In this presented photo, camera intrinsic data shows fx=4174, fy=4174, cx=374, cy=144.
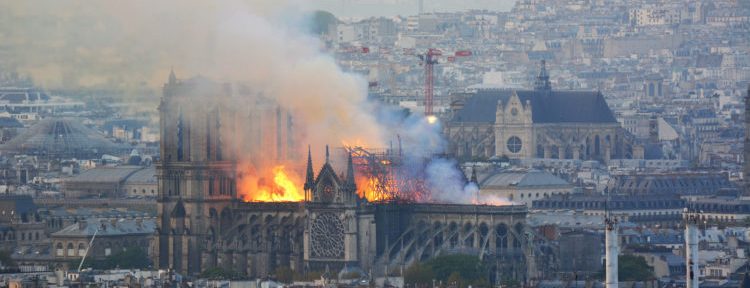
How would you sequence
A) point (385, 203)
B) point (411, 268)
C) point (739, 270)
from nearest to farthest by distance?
point (739, 270), point (411, 268), point (385, 203)

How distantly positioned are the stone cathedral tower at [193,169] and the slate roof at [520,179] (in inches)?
828

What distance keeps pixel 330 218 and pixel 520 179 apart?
1321 inches

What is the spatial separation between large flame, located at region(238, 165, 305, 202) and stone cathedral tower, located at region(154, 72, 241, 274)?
0.54m

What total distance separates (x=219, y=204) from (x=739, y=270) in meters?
40.0

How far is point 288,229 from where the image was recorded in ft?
526

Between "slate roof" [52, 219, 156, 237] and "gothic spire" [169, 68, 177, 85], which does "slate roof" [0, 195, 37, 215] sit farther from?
"gothic spire" [169, 68, 177, 85]

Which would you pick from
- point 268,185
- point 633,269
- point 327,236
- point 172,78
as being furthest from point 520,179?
point 633,269

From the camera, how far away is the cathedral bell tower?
155000 mm

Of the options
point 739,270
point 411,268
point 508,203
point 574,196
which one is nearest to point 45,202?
point 574,196

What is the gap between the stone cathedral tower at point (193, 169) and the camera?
541 feet

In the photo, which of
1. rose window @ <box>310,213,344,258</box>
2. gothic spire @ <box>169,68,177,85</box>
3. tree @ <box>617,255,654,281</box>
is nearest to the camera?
tree @ <box>617,255,654,281</box>

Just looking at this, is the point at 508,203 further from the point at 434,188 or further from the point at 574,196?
the point at 574,196

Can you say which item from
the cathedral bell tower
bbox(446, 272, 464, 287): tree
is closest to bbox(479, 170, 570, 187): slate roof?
the cathedral bell tower

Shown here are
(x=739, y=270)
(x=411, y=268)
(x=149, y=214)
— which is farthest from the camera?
(x=149, y=214)
